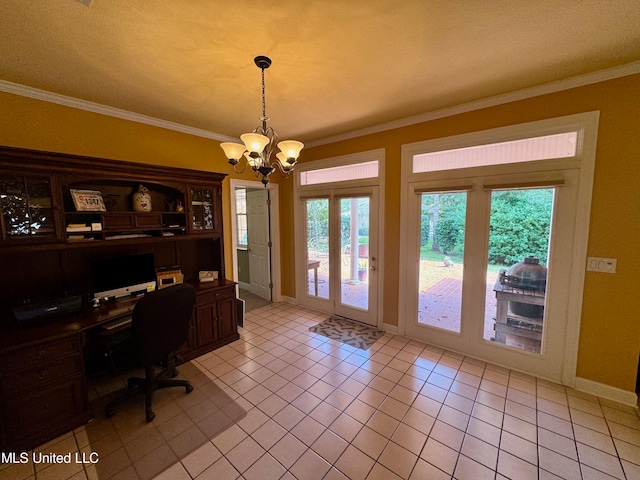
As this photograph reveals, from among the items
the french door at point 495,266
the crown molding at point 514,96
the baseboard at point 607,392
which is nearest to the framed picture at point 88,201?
the crown molding at point 514,96

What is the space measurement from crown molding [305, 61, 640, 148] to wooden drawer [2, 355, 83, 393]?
3.84 meters

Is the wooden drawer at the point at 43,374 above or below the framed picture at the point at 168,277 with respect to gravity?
below

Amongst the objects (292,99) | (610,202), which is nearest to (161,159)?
(292,99)

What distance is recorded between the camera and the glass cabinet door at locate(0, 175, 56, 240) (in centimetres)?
189

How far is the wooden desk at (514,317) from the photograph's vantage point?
2.53 m

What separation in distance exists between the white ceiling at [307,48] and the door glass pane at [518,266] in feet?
3.62

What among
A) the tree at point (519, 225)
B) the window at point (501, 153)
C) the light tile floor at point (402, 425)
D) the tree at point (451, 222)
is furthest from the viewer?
the tree at point (451, 222)

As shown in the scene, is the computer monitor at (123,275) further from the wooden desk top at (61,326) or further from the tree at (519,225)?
the tree at (519,225)

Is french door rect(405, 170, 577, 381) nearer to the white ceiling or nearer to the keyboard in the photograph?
the white ceiling

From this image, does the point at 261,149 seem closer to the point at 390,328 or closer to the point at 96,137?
the point at 96,137

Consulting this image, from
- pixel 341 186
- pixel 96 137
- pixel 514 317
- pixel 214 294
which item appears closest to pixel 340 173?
pixel 341 186

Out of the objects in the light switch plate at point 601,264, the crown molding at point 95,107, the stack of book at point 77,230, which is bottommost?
the light switch plate at point 601,264

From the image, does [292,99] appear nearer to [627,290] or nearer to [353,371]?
[353,371]

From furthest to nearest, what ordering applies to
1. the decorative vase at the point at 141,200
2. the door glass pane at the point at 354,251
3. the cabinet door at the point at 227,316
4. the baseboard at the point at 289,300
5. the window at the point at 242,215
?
the window at the point at 242,215 < the baseboard at the point at 289,300 < the door glass pane at the point at 354,251 < the cabinet door at the point at 227,316 < the decorative vase at the point at 141,200
